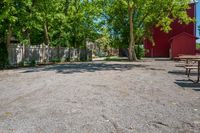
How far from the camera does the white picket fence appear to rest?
2467 cm

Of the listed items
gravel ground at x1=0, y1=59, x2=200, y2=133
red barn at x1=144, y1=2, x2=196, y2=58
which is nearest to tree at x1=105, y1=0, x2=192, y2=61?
red barn at x1=144, y1=2, x2=196, y2=58

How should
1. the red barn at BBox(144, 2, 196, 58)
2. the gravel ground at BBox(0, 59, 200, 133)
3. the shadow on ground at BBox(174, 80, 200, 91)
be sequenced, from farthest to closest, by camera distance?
1. the red barn at BBox(144, 2, 196, 58)
2. the shadow on ground at BBox(174, 80, 200, 91)
3. the gravel ground at BBox(0, 59, 200, 133)

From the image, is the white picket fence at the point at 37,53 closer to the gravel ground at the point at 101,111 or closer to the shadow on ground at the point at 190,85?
the gravel ground at the point at 101,111

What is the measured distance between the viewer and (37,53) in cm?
2894

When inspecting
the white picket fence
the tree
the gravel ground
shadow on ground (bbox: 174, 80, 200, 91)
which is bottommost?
shadow on ground (bbox: 174, 80, 200, 91)

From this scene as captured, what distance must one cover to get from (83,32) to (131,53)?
6.72m

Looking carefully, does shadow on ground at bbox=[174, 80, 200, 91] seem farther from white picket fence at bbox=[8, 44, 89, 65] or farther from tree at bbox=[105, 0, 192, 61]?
tree at bbox=[105, 0, 192, 61]

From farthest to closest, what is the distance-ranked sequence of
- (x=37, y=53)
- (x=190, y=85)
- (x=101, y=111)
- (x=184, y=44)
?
(x=184, y=44) < (x=37, y=53) < (x=190, y=85) < (x=101, y=111)

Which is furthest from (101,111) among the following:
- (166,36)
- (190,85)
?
(166,36)

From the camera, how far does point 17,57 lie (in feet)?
82.3

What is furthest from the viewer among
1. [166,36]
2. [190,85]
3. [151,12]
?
[166,36]

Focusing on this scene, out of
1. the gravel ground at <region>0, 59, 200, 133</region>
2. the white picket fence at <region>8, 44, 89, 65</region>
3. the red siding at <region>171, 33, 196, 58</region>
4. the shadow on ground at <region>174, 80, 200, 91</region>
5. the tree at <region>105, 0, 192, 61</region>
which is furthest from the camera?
the red siding at <region>171, 33, 196, 58</region>

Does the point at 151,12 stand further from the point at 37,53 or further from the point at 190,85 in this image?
the point at 190,85

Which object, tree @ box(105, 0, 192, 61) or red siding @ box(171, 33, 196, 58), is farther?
red siding @ box(171, 33, 196, 58)
